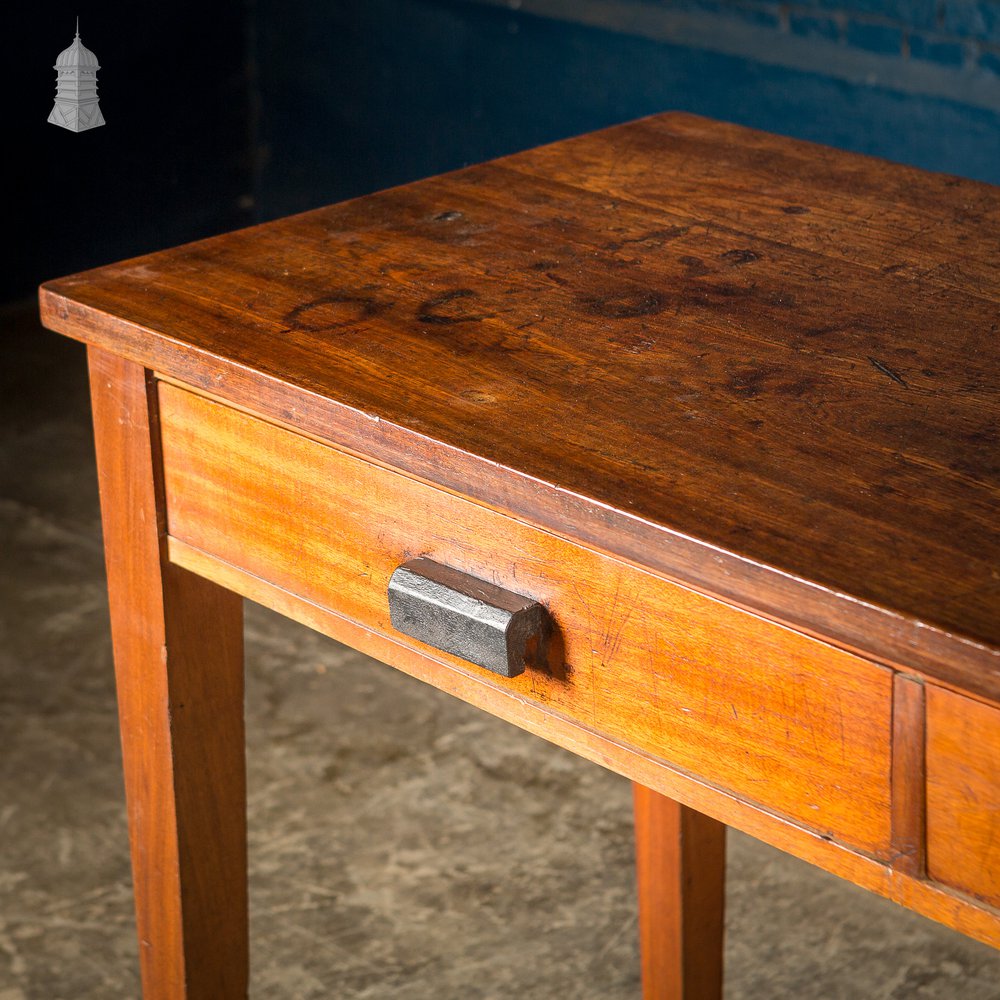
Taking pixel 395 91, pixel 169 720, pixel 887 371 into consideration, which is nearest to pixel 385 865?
pixel 169 720

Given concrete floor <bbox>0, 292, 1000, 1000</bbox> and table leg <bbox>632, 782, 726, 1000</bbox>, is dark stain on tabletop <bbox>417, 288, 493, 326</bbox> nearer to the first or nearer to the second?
table leg <bbox>632, 782, 726, 1000</bbox>

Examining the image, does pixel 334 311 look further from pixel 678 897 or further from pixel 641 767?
pixel 678 897

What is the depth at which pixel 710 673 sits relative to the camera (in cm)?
75

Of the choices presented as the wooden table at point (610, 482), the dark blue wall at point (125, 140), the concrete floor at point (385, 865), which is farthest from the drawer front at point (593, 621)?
the dark blue wall at point (125, 140)

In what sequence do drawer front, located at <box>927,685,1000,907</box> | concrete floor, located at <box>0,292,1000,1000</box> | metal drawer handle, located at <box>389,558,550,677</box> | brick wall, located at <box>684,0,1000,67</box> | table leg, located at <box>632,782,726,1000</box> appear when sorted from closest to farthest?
drawer front, located at <box>927,685,1000,907</box> < metal drawer handle, located at <box>389,558,550,677</box> < table leg, located at <box>632,782,726,1000</box> < concrete floor, located at <box>0,292,1000,1000</box> < brick wall, located at <box>684,0,1000,67</box>

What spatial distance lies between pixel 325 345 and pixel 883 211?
487 mm

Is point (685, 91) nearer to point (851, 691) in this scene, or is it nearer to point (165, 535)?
point (165, 535)

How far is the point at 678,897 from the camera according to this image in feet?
4.53

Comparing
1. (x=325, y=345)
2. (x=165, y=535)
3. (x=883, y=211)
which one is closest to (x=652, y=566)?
(x=325, y=345)

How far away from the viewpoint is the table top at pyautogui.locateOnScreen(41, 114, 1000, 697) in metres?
0.69

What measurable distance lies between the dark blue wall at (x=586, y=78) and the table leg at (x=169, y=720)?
1.93 metres

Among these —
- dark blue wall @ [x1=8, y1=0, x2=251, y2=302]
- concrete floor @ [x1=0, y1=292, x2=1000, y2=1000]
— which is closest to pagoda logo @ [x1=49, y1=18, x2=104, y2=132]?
concrete floor @ [x1=0, y1=292, x2=1000, y2=1000]

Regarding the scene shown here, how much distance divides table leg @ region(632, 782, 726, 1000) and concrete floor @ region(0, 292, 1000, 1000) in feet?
0.55

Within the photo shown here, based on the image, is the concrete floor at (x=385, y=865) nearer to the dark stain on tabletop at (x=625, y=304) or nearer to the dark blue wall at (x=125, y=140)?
the dark stain on tabletop at (x=625, y=304)
